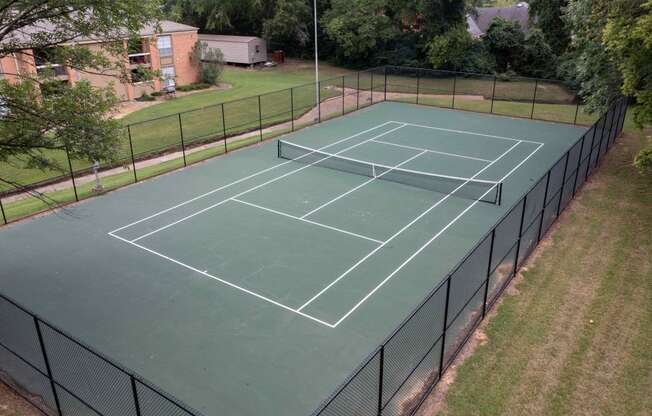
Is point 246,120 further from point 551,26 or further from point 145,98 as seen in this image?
point 551,26

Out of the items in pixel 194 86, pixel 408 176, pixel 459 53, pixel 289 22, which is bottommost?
pixel 408 176

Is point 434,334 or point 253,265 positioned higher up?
point 434,334

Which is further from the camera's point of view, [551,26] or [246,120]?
[551,26]

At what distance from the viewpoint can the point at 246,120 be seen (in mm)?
29703

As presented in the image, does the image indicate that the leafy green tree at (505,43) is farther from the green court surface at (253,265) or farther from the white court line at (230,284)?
the white court line at (230,284)

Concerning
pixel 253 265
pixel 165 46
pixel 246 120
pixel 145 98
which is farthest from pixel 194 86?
pixel 253 265

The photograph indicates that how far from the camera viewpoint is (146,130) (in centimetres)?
2786

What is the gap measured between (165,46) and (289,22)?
14.0 metres

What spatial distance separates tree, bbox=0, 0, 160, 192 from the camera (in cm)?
1064

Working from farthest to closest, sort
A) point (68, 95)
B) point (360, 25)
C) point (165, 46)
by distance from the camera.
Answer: point (360, 25), point (165, 46), point (68, 95)

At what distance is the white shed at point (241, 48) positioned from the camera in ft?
162

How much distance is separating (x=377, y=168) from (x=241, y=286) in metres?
9.60

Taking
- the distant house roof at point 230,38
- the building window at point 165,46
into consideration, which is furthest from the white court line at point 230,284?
the distant house roof at point 230,38

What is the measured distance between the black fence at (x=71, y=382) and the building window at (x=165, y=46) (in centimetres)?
3189
